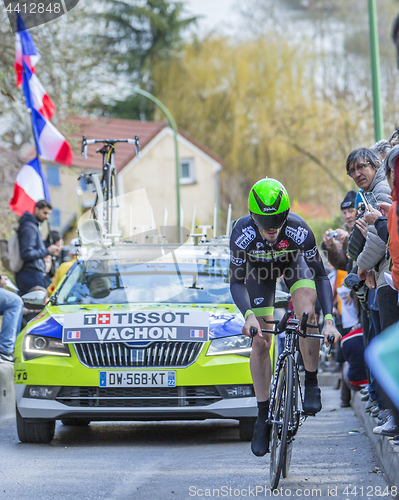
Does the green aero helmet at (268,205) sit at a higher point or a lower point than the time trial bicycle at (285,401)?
higher

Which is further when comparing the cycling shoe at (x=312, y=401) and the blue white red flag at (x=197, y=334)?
the blue white red flag at (x=197, y=334)

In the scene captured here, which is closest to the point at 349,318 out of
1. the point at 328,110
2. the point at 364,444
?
the point at 364,444

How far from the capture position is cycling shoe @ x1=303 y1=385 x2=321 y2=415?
561 centimetres

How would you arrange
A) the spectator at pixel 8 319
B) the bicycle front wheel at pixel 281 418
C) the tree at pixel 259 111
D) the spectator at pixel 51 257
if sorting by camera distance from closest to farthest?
the bicycle front wheel at pixel 281 418 < the spectator at pixel 8 319 < the spectator at pixel 51 257 < the tree at pixel 259 111

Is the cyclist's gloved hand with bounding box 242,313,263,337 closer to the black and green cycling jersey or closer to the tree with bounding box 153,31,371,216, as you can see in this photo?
the black and green cycling jersey

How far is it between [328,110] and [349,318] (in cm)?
2559

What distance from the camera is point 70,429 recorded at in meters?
8.71

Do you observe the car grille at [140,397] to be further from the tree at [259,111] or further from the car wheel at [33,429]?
the tree at [259,111]

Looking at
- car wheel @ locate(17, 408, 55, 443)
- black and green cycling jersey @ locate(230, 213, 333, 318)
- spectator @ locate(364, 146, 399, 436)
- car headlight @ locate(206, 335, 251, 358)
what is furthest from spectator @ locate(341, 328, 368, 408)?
car wheel @ locate(17, 408, 55, 443)

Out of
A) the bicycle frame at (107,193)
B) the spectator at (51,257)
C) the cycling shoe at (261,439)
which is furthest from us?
the spectator at (51,257)

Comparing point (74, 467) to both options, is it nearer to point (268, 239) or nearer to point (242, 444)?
point (242, 444)

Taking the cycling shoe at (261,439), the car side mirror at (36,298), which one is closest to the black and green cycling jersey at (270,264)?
the cycling shoe at (261,439)

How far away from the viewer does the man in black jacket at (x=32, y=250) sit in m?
11.0

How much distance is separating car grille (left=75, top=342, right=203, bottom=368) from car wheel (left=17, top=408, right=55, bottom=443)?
2.49 ft
